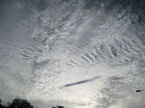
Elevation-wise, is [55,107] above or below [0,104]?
below

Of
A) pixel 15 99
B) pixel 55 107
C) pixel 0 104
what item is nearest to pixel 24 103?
pixel 15 99

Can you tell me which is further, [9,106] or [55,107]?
[55,107]

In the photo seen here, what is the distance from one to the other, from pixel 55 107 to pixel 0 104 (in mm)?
23768

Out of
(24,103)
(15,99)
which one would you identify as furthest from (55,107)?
(15,99)

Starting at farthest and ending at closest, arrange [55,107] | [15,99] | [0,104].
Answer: [55,107], [15,99], [0,104]

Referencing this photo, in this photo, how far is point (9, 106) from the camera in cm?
4644

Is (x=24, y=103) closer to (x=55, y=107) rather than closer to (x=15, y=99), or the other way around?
(x=15, y=99)

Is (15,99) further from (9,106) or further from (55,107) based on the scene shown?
(55,107)

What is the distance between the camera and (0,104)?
4406cm

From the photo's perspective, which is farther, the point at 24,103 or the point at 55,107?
the point at 55,107

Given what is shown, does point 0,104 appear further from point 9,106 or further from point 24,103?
point 24,103

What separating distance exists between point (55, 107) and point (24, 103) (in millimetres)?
14733

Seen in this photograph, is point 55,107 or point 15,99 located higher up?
point 15,99

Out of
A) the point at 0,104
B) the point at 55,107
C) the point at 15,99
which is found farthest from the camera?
the point at 55,107
